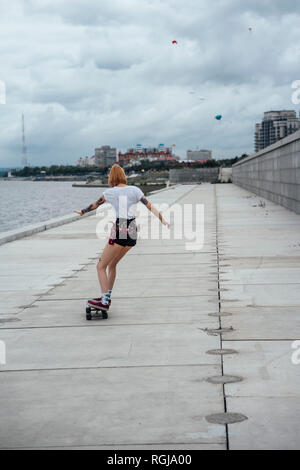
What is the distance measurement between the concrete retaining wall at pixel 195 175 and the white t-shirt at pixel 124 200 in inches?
4349

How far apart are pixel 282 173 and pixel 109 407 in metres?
22.1

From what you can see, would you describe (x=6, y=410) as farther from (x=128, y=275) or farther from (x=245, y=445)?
(x=128, y=275)

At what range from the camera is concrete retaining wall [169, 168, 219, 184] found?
120 m

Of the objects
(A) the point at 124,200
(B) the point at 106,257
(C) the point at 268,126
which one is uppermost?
(C) the point at 268,126

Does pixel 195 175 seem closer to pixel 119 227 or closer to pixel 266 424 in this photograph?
pixel 119 227

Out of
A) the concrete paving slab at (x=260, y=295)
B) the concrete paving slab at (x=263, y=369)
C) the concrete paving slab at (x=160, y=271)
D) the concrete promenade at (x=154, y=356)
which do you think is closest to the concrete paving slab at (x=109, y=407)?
the concrete promenade at (x=154, y=356)

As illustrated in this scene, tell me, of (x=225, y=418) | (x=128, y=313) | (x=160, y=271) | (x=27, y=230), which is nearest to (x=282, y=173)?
(x=27, y=230)

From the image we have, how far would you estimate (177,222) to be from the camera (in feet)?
70.5

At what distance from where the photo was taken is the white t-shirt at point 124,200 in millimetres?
7715

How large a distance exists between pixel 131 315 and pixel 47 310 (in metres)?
1.12

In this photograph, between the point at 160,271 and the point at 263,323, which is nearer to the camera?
the point at 263,323

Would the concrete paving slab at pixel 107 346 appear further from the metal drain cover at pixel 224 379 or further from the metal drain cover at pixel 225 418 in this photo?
the metal drain cover at pixel 225 418

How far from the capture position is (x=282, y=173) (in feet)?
84.9

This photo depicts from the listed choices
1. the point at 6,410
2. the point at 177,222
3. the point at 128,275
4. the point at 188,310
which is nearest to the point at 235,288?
the point at 188,310
